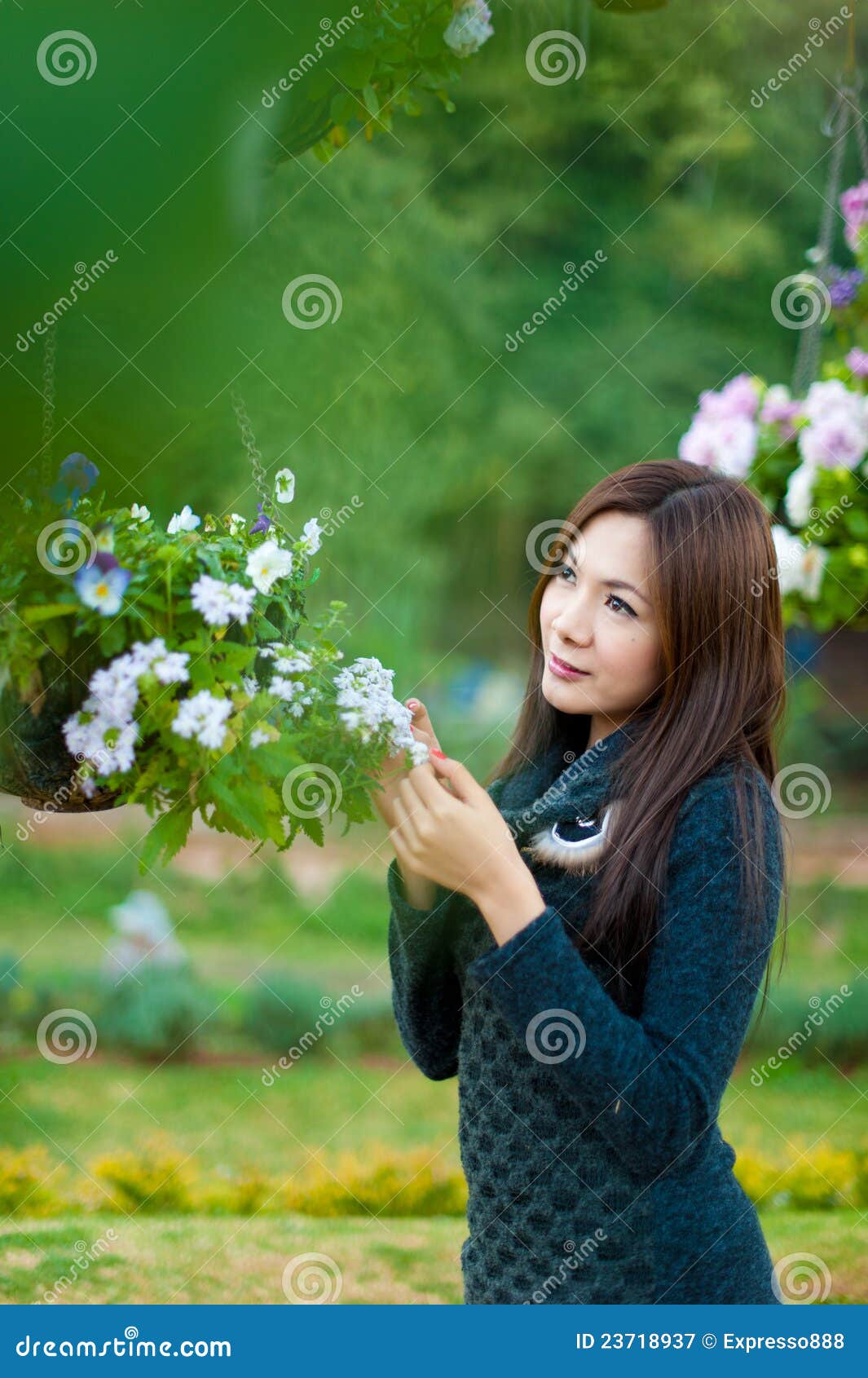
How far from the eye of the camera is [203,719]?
82 cm

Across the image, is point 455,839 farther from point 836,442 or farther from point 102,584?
point 836,442

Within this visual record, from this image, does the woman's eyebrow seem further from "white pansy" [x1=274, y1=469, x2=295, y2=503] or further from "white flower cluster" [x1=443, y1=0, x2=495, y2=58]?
"white flower cluster" [x1=443, y1=0, x2=495, y2=58]

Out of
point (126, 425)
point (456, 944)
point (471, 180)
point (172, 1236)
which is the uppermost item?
point (471, 180)

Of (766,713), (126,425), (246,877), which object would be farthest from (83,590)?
(246,877)

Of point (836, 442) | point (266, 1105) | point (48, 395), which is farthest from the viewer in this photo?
point (266, 1105)

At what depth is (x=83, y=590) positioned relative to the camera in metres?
0.81

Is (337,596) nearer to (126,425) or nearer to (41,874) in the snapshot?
(41,874)

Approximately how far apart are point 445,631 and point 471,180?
3.47 ft

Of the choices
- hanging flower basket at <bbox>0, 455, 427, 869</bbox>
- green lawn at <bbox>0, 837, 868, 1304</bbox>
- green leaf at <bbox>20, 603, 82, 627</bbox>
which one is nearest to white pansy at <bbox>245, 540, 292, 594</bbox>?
hanging flower basket at <bbox>0, 455, 427, 869</bbox>

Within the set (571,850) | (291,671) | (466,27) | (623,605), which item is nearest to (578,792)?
Result: (571,850)

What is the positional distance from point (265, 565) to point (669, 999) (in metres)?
0.41

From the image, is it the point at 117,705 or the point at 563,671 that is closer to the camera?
the point at 117,705

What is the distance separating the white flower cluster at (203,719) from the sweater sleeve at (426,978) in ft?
0.74

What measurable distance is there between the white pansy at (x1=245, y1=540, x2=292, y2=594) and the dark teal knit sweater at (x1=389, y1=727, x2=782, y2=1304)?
0.91 feet
